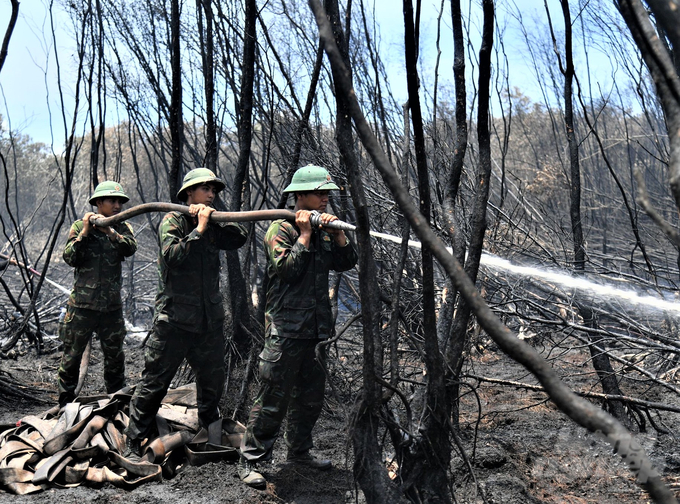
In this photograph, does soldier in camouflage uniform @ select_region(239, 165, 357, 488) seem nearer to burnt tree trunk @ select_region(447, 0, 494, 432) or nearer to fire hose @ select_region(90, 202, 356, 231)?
fire hose @ select_region(90, 202, 356, 231)

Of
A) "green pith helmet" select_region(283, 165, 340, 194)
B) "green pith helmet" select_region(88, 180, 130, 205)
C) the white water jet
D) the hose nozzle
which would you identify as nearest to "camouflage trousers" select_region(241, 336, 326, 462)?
the hose nozzle

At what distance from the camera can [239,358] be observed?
525cm

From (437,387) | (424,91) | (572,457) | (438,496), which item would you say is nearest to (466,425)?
(572,457)

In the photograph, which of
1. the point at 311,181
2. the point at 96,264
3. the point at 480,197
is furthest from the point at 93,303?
the point at 480,197

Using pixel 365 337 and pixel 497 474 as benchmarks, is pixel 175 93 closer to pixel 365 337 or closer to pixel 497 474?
pixel 365 337

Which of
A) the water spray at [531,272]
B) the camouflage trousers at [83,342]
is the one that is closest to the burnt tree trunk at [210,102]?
the water spray at [531,272]

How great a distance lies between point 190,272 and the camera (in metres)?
3.95

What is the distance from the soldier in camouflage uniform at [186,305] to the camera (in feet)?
12.7

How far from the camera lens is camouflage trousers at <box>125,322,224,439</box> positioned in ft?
12.7

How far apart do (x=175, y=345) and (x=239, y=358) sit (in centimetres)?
138

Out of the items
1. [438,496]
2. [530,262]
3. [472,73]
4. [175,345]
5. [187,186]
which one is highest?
[472,73]

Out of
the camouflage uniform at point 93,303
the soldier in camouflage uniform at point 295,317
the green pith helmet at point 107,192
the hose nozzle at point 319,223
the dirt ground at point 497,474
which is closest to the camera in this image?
the hose nozzle at point 319,223

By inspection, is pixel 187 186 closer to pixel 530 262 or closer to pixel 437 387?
pixel 437 387

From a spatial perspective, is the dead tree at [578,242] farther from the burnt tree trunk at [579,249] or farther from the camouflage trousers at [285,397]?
the camouflage trousers at [285,397]
